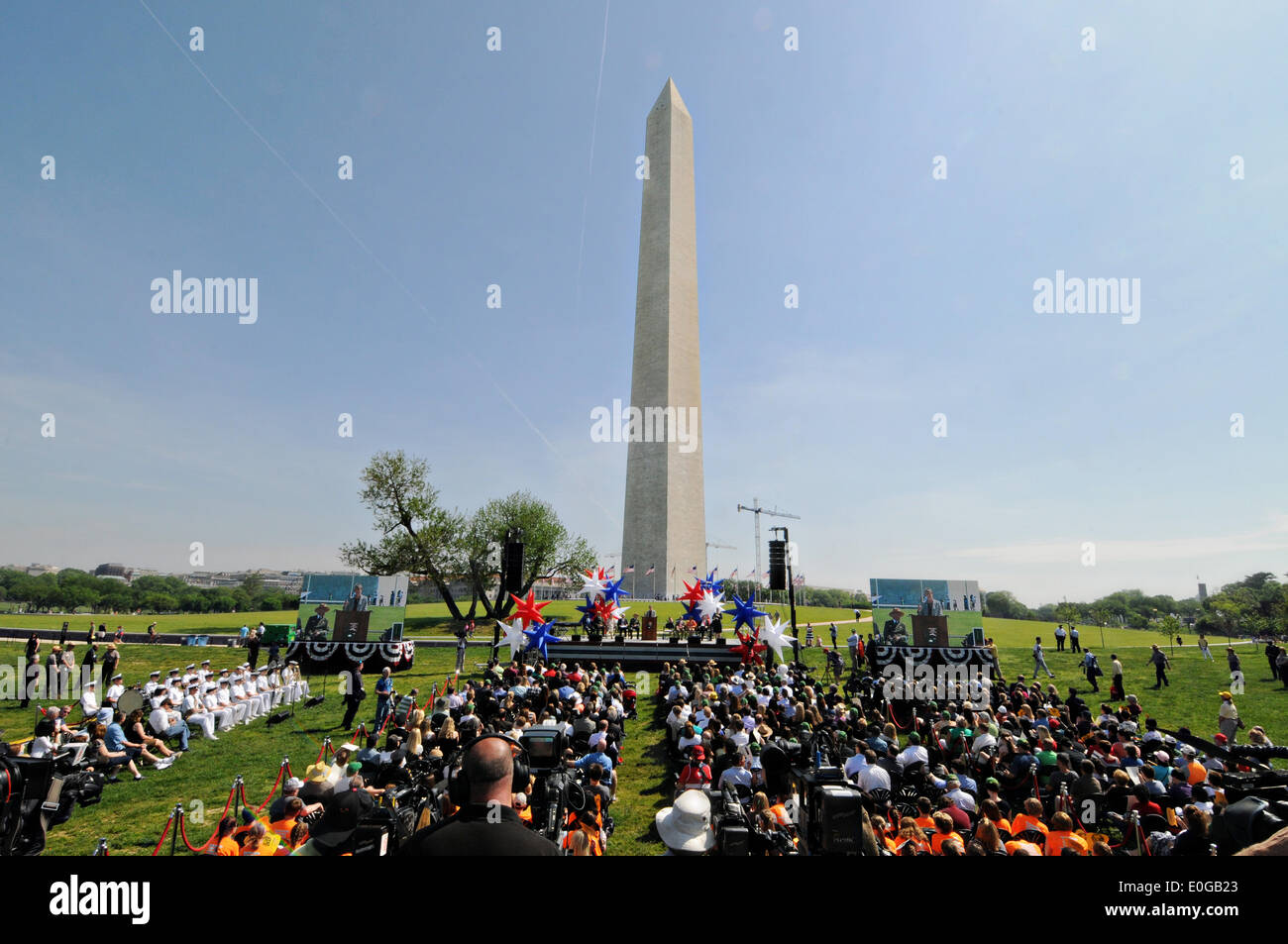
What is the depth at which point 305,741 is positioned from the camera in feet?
50.2

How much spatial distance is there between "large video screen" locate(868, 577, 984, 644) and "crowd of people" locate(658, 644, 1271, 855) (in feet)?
28.7

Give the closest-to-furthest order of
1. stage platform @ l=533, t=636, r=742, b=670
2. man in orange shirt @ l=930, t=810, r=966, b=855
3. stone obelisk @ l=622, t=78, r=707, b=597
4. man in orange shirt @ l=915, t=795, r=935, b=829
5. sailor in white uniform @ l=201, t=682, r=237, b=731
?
man in orange shirt @ l=930, t=810, r=966, b=855 < man in orange shirt @ l=915, t=795, r=935, b=829 < sailor in white uniform @ l=201, t=682, r=237, b=731 < stage platform @ l=533, t=636, r=742, b=670 < stone obelisk @ l=622, t=78, r=707, b=597

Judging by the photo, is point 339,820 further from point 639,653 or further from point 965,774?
point 639,653

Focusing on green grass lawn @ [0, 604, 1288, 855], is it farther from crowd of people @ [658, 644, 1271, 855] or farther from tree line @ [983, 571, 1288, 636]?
tree line @ [983, 571, 1288, 636]

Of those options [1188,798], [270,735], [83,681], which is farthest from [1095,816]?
[83,681]

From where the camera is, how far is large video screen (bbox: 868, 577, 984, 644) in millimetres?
25078

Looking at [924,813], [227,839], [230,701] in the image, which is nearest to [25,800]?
[227,839]

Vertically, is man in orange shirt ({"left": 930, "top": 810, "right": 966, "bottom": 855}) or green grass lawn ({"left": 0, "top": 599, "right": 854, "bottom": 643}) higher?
man in orange shirt ({"left": 930, "top": 810, "right": 966, "bottom": 855})

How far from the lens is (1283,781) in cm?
683

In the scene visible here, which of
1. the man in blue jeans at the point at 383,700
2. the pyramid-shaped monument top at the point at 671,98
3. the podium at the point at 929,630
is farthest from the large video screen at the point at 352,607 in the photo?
the pyramid-shaped monument top at the point at 671,98

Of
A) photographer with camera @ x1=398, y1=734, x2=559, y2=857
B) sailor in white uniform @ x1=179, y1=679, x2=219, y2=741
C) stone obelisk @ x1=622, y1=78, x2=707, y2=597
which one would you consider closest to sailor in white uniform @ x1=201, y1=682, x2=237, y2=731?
sailor in white uniform @ x1=179, y1=679, x2=219, y2=741

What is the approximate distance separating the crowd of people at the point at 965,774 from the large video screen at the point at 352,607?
1763cm
